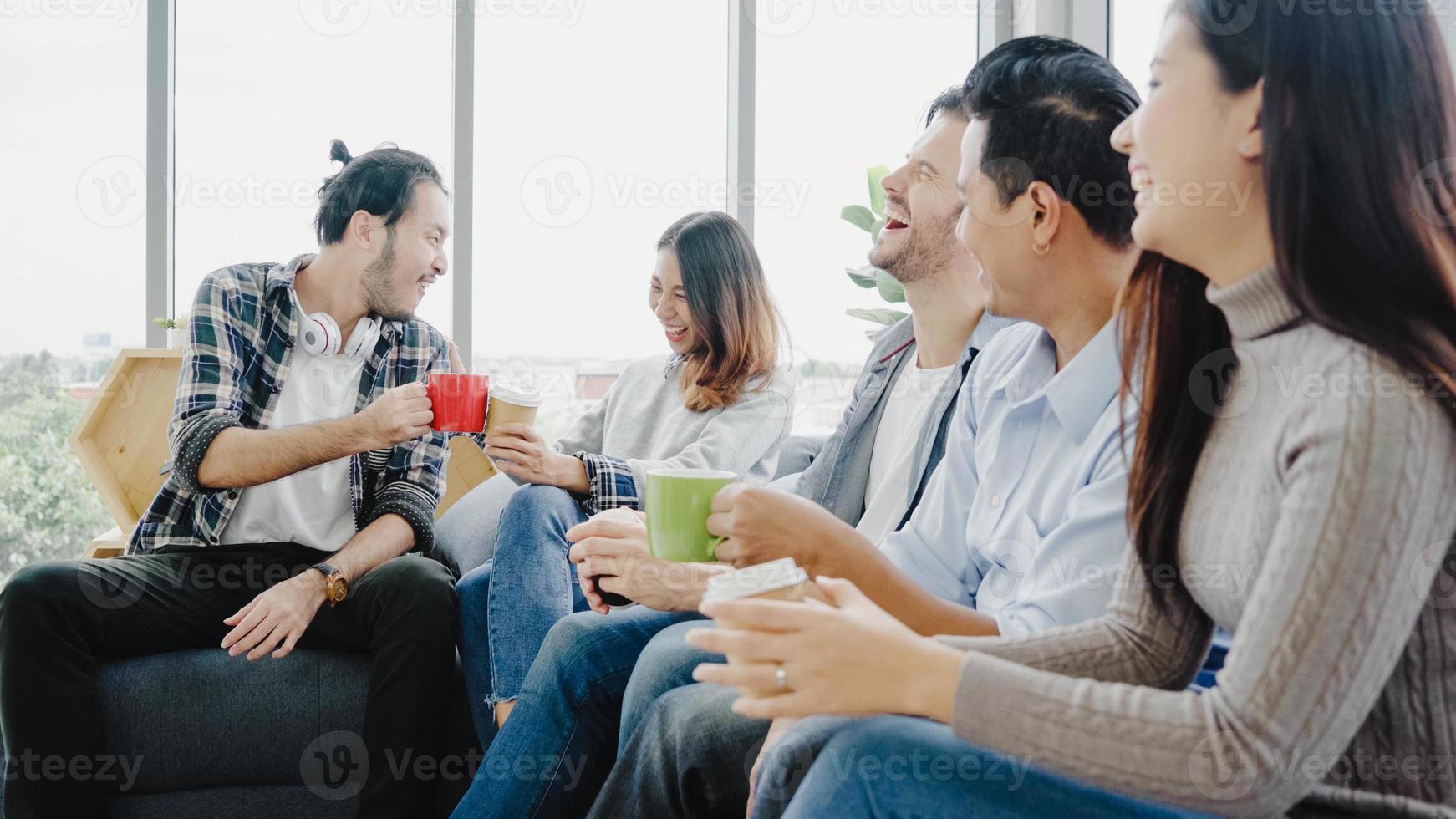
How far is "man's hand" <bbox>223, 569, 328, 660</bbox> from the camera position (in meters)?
1.91

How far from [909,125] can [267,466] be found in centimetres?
274

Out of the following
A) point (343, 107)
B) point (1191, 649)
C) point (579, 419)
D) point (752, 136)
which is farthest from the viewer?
point (752, 136)

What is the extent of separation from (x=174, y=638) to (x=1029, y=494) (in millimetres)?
1680

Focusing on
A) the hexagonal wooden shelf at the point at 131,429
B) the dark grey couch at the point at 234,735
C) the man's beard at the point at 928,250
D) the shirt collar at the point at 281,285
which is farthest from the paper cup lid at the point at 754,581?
the hexagonal wooden shelf at the point at 131,429

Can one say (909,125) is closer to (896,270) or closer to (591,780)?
(896,270)

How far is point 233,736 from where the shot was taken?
6.13ft

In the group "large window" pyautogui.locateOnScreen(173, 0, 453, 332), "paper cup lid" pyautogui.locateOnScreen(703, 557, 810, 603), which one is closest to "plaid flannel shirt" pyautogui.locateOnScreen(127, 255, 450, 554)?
"large window" pyautogui.locateOnScreen(173, 0, 453, 332)

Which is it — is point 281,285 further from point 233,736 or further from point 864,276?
point 864,276

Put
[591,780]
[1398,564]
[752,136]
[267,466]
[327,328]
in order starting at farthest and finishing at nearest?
1. [752,136]
2. [327,328]
3. [267,466]
4. [591,780]
5. [1398,564]

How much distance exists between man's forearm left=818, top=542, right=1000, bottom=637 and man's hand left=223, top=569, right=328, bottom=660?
1.15m

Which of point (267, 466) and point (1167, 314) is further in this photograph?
point (267, 466)

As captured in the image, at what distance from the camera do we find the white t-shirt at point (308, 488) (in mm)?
2184

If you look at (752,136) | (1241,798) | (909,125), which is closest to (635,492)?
(1241,798)

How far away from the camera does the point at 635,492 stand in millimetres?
2244
